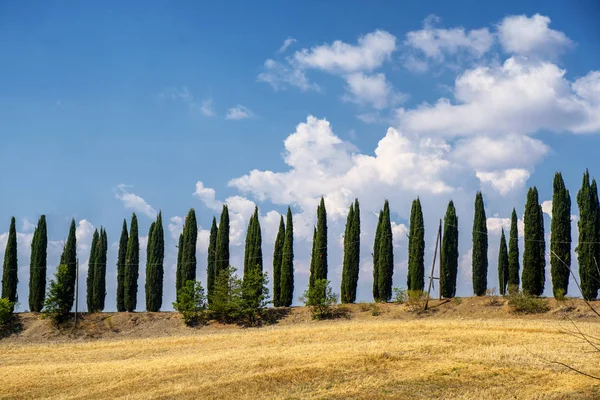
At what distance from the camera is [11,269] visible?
60.1m

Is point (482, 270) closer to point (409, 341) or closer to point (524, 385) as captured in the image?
point (409, 341)

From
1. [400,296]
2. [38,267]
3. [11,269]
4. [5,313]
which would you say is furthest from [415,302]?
[11,269]

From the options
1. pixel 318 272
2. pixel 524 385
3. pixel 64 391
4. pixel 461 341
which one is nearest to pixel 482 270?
pixel 318 272

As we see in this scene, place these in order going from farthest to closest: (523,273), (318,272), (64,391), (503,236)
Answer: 1. (318,272)
2. (503,236)
3. (523,273)
4. (64,391)

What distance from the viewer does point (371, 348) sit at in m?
26.9

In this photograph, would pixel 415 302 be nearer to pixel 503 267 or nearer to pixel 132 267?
pixel 503 267

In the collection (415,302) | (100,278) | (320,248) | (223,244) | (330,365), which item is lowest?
(330,365)

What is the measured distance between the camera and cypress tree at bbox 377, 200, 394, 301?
52.6 m

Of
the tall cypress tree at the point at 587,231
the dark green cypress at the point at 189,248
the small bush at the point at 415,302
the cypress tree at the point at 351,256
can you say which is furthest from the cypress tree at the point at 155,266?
the tall cypress tree at the point at 587,231

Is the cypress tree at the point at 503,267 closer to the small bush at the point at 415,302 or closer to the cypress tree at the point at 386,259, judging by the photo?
the small bush at the point at 415,302

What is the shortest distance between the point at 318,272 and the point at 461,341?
27072mm

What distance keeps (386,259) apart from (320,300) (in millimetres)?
6876

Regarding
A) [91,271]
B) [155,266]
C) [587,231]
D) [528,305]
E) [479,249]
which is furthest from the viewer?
[91,271]

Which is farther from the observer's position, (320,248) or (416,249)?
(320,248)
